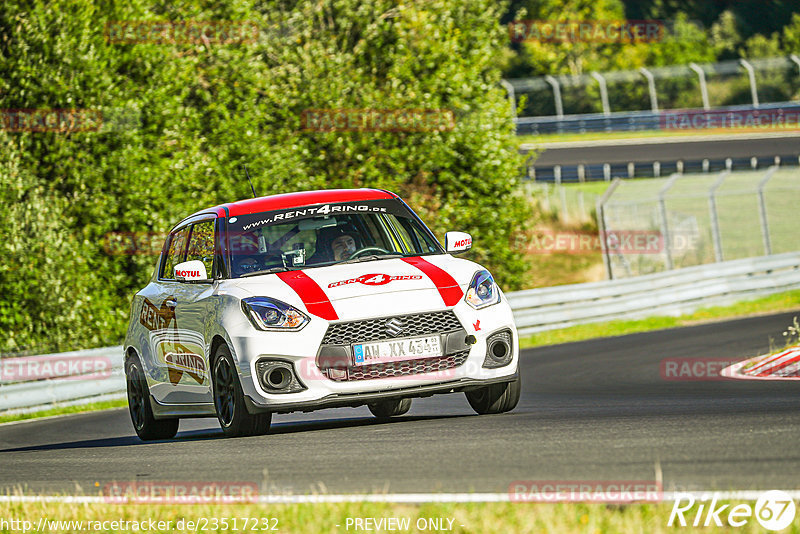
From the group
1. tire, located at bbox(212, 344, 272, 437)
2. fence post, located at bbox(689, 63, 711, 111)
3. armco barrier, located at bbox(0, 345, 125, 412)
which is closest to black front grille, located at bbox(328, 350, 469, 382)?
tire, located at bbox(212, 344, 272, 437)

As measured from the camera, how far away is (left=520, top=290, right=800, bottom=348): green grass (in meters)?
21.0

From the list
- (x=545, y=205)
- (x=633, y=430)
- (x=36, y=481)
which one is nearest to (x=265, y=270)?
(x=36, y=481)

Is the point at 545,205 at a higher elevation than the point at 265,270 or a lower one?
lower

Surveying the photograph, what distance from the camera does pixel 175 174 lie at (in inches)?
924

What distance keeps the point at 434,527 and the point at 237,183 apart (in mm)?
21001

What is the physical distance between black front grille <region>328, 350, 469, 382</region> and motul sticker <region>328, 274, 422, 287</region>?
0.57 m

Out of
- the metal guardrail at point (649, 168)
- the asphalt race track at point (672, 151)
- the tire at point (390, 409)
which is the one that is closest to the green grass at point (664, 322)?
the tire at point (390, 409)

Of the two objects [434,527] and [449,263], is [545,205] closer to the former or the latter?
[449,263]

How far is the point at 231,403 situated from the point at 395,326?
50.9 inches

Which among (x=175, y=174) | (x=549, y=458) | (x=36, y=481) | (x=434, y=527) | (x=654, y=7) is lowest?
(x=654, y=7)

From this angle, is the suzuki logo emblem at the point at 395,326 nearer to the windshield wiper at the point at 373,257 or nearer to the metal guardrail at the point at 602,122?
the windshield wiper at the point at 373,257

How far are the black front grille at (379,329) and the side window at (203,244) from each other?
1.54 metres

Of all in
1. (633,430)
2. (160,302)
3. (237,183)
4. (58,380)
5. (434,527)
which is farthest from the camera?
(237,183)

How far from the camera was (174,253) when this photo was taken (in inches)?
407
